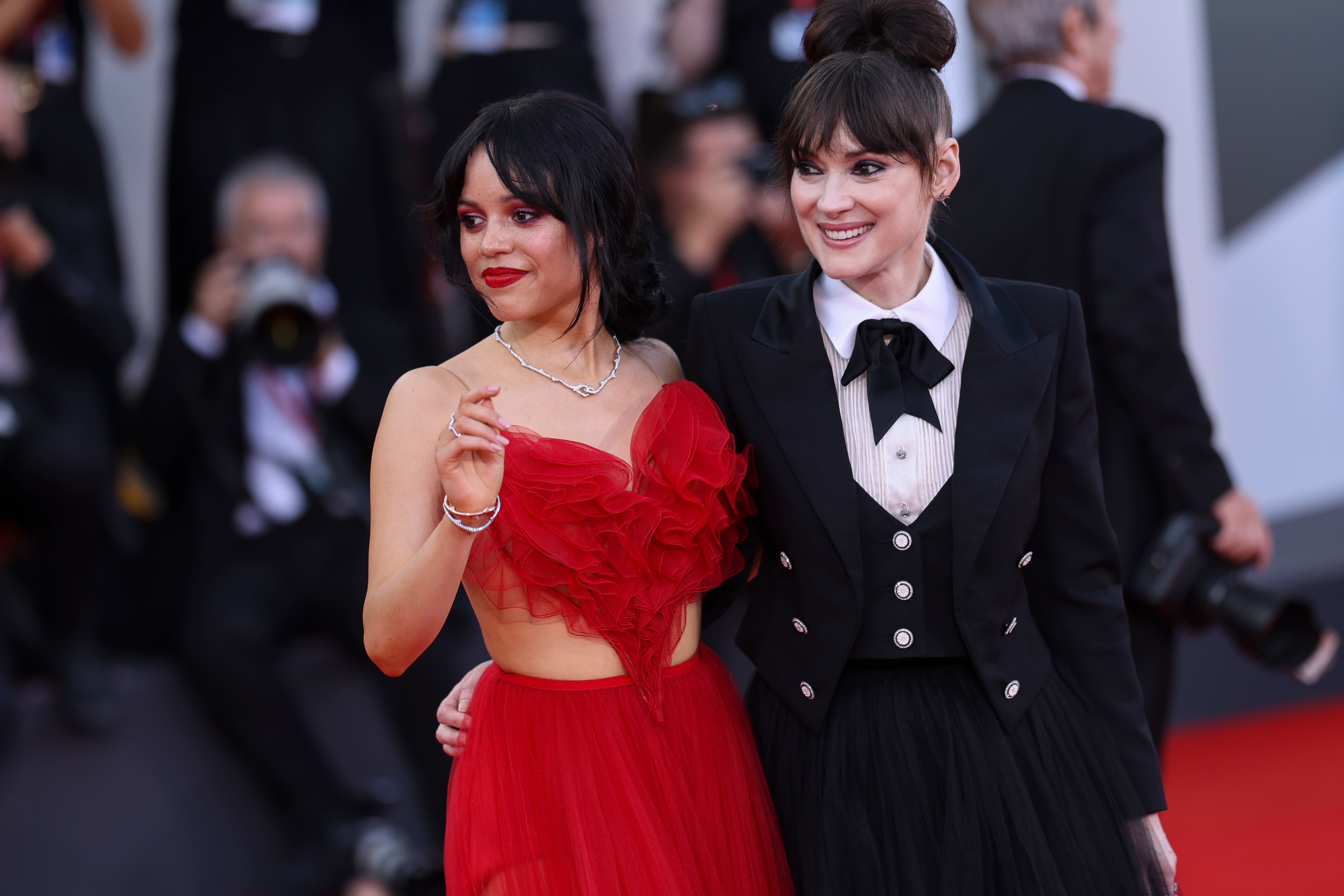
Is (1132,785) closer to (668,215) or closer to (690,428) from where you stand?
(690,428)

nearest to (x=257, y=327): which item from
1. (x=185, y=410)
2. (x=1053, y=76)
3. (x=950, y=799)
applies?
(x=185, y=410)

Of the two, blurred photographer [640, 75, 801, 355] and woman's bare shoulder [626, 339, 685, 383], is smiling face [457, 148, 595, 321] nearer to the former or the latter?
woman's bare shoulder [626, 339, 685, 383]

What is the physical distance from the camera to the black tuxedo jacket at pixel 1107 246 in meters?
2.52

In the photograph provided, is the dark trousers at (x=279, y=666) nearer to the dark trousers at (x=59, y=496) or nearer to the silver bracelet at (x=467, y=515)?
the dark trousers at (x=59, y=496)

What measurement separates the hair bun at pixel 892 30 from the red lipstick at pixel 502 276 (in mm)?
449

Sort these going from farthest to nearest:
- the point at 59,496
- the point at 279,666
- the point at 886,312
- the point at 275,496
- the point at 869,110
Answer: the point at 275,496 < the point at 279,666 < the point at 59,496 < the point at 886,312 < the point at 869,110

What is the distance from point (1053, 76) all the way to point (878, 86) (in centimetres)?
118

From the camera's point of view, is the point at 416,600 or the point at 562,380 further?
the point at 562,380

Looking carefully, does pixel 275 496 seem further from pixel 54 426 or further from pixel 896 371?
pixel 896 371

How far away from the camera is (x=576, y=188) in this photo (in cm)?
167

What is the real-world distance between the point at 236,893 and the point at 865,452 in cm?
240

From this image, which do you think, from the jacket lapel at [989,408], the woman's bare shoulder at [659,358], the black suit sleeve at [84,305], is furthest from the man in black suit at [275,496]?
the jacket lapel at [989,408]

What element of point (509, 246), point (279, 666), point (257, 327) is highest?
point (509, 246)

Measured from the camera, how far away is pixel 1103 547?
1.74 m
